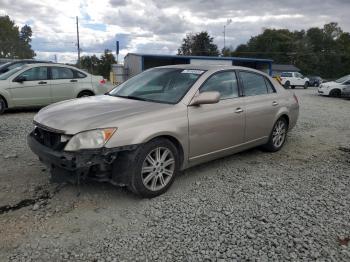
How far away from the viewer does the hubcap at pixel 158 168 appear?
3973 millimetres

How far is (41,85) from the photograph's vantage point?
10.1 meters

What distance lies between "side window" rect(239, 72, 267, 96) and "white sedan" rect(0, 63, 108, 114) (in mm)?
6454

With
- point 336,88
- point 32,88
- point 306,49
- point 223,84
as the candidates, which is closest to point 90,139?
point 223,84

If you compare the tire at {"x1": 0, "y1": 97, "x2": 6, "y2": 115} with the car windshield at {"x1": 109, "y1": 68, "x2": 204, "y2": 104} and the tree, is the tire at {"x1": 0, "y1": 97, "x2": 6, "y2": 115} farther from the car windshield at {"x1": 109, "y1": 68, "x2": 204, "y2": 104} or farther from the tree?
the tree

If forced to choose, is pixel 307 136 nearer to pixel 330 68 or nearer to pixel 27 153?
pixel 27 153

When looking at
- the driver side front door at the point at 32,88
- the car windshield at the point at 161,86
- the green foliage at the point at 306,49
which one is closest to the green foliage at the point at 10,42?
the green foliage at the point at 306,49

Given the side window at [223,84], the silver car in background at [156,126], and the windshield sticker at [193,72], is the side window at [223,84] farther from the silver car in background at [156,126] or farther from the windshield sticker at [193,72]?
the windshield sticker at [193,72]

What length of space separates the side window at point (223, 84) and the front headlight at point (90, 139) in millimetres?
1593

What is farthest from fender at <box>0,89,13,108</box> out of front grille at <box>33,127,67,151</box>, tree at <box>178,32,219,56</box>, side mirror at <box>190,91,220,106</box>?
tree at <box>178,32,219,56</box>

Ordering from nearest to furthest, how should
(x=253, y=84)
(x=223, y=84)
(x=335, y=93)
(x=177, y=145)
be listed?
(x=177, y=145)
(x=223, y=84)
(x=253, y=84)
(x=335, y=93)

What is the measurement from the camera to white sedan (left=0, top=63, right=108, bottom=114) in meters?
9.74

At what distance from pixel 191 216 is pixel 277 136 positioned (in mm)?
3165

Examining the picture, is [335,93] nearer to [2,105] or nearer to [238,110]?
[238,110]

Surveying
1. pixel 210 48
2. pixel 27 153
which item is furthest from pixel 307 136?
pixel 210 48
